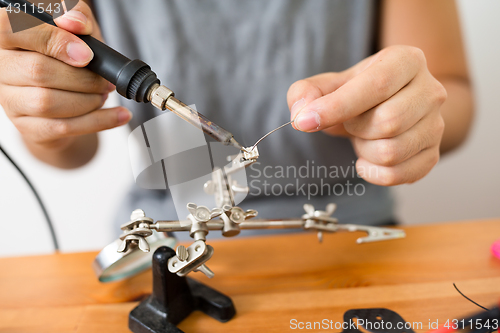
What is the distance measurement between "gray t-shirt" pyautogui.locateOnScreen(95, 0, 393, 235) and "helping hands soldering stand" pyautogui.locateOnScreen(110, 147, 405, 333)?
0.85 feet

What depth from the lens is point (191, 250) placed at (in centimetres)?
36

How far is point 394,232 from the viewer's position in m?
0.55

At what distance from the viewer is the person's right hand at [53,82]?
365 millimetres

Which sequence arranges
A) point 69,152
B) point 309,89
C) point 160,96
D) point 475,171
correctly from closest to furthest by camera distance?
point 160,96 → point 309,89 → point 69,152 → point 475,171

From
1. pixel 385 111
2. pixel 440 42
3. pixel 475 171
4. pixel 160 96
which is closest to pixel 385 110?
pixel 385 111

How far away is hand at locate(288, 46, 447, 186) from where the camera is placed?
1.30 feet

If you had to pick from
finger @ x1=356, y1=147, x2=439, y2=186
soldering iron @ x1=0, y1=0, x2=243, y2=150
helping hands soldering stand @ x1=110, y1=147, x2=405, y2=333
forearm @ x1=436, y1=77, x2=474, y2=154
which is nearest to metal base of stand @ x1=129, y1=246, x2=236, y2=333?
helping hands soldering stand @ x1=110, y1=147, x2=405, y2=333

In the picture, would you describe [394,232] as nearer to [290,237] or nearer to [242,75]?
[290,237]

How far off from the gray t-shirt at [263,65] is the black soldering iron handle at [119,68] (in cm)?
32

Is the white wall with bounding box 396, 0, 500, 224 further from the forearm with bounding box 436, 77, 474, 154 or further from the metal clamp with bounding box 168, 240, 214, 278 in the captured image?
the metal clamp with bounding box 168, 240, 214, 278

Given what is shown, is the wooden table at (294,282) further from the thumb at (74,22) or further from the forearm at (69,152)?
the thumb at (74,22)

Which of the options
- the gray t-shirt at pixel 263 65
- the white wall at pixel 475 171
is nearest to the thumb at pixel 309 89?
the gray t-shirt at pixel 263 65

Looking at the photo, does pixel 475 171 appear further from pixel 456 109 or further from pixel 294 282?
pixel 294 282

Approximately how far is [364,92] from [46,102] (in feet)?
1.32
